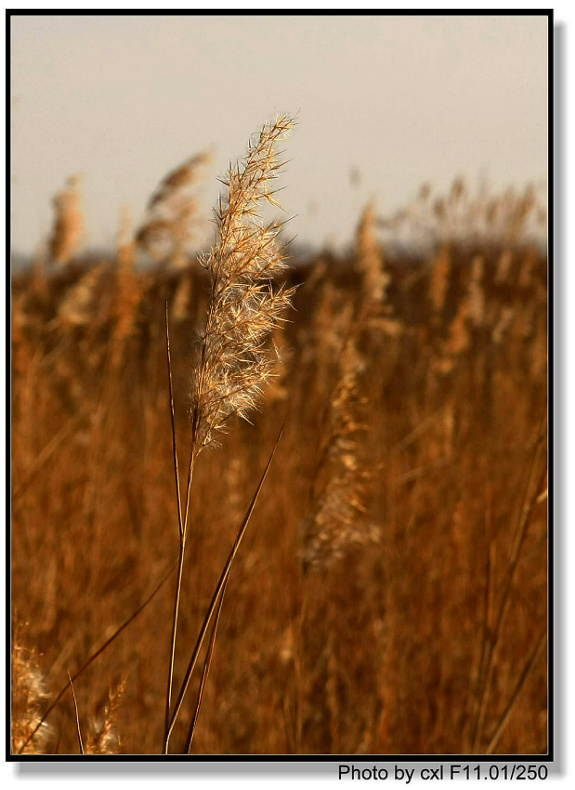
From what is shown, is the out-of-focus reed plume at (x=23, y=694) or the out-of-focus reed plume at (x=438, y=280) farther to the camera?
the out-of-focus reed plume at (x=438, y=280)

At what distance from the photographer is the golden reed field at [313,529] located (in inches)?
60.7

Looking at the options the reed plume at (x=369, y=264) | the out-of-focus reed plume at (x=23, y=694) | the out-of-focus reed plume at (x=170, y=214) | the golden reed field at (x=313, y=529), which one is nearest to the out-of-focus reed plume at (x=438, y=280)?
the golden reed field at (x=313, y=529)

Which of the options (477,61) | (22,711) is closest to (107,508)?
(22,711)

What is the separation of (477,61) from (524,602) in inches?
48.5

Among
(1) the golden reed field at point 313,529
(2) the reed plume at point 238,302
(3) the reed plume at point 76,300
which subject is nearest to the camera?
(2) the reed plume at point 238,302

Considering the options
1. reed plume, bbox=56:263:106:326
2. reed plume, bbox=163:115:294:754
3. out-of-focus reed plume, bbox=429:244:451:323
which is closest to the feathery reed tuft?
reed plume, bbox=163:115:294:754

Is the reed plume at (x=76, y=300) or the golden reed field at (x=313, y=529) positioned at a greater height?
the reed plume at (x=76, y=300)

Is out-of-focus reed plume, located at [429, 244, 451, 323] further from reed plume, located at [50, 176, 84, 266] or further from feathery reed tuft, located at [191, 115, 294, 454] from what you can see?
feathery reed tuft, located at [191, 115, 294, 454]

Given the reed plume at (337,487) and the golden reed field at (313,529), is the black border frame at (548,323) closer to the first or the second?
the golden reed field at (313,529)

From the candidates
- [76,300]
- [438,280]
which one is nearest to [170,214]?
[76,300]

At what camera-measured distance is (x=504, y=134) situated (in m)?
1.87

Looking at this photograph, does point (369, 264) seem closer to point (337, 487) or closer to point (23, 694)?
point (337, 487)

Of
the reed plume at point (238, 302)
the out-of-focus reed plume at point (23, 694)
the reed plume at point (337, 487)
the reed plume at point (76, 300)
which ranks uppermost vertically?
the reed plume at point (76, 300)

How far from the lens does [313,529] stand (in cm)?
126
